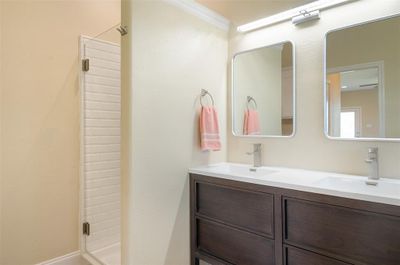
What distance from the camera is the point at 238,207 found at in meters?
1.59

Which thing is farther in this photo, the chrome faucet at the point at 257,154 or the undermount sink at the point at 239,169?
the chrome faucet at the point at 257,154

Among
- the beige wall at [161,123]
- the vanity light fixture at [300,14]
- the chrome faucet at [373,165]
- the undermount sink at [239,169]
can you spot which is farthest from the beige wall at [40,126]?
the chrome faucet at [373,165]

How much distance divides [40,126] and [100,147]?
503 millimetres

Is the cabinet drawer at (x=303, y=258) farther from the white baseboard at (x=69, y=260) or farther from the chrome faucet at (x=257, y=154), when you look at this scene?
the white baseboard at (x=69, y=260)

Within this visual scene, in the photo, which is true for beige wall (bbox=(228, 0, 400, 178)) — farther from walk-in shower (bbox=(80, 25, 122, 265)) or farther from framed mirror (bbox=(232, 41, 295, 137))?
walk-in shower (bbox=(80, 25, 122, 265))

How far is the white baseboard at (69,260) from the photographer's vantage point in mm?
2047

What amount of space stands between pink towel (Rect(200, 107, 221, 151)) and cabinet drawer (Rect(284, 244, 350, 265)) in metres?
0.85

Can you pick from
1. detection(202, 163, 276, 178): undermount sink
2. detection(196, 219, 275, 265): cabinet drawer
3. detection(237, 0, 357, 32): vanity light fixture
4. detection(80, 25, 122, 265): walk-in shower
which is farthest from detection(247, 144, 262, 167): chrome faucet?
detection(80, 25, 122, 265): walk-in shower

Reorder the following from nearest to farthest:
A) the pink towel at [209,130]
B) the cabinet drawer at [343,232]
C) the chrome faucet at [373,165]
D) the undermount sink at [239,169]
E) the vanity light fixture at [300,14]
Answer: the cabinet drawer at [343,232], the chrome faucet at [373,165], the vanity light fixture at [300,14], the undermount sink at [239,169], the pink towel at [209,130]

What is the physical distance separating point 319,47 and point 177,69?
99 cm

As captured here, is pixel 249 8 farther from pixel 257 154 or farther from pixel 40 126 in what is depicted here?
pixel 40 126

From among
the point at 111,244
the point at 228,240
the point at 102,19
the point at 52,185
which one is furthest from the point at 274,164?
the point at 102,19

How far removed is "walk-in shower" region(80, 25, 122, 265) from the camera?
2.20 metres

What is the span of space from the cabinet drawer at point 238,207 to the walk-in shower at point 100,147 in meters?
1.00
